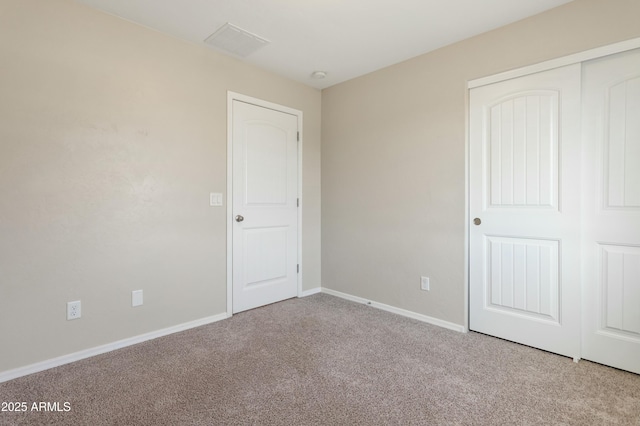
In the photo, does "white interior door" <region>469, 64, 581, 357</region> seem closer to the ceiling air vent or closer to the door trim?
the door trim

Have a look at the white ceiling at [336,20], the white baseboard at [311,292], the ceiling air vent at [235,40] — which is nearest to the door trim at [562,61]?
the white ceiling at [336,20]

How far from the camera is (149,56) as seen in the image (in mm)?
2523

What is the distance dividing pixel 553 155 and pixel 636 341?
1.27 metres

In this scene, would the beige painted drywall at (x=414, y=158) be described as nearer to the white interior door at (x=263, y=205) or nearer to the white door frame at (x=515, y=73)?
the white door frame at (x=515, y=73)

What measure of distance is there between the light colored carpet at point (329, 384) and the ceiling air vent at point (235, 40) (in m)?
2.43

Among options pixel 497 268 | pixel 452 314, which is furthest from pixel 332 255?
pixel 497 268

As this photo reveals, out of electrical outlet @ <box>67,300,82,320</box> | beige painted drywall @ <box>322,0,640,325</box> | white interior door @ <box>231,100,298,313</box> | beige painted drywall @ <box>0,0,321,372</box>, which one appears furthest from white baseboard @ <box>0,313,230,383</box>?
beige painted drywall @ <box>322,0,640,325</box>

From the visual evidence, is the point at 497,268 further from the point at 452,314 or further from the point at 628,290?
the point at 628,290

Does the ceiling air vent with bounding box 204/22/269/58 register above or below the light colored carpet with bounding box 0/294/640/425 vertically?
above

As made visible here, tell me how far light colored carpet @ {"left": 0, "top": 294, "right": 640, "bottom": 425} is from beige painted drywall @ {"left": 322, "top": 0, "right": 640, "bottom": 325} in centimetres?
65

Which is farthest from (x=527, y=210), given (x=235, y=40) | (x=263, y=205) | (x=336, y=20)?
(x=235, y=40)

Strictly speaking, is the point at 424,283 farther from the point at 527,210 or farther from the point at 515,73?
the point at 515,73

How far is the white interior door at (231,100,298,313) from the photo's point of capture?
10.2 feet

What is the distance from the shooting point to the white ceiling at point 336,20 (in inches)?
86.6
